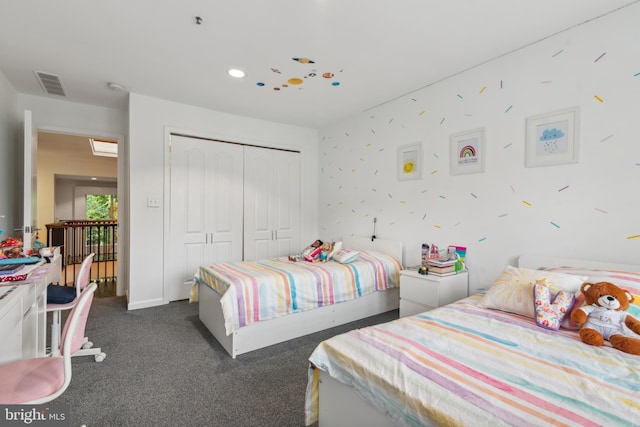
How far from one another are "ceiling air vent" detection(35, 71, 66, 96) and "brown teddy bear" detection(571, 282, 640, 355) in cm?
494

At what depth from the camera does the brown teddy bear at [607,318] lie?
4.86 feet

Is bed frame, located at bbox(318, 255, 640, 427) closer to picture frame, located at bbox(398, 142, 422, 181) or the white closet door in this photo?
picture frame, located at bbox(398, 142, 422, 181)

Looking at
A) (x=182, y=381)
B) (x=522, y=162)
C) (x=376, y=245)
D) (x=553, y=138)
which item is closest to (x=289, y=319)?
(x=182, y=381)

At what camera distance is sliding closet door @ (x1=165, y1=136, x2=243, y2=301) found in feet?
13.0

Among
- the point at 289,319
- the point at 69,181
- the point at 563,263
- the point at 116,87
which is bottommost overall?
the point at 289,319

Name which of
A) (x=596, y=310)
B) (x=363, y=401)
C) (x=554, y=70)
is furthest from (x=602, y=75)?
(x=363, y=401)

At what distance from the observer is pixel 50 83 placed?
330 cm

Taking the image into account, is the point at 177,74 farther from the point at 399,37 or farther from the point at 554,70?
the point at 554,70

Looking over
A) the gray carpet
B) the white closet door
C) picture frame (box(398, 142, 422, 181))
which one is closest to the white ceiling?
picture frame (box(398, 142, 422, 181))

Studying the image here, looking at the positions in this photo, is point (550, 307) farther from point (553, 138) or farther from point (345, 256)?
point (345, 256)

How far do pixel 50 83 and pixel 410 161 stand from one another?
4.19 m

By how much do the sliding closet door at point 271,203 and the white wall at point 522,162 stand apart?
4.91ft

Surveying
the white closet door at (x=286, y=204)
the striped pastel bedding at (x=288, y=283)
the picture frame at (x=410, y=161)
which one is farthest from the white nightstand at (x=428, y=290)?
the white closet door at (x=286, y=204)

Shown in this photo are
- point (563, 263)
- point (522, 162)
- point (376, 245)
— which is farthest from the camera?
point (376, 245)
